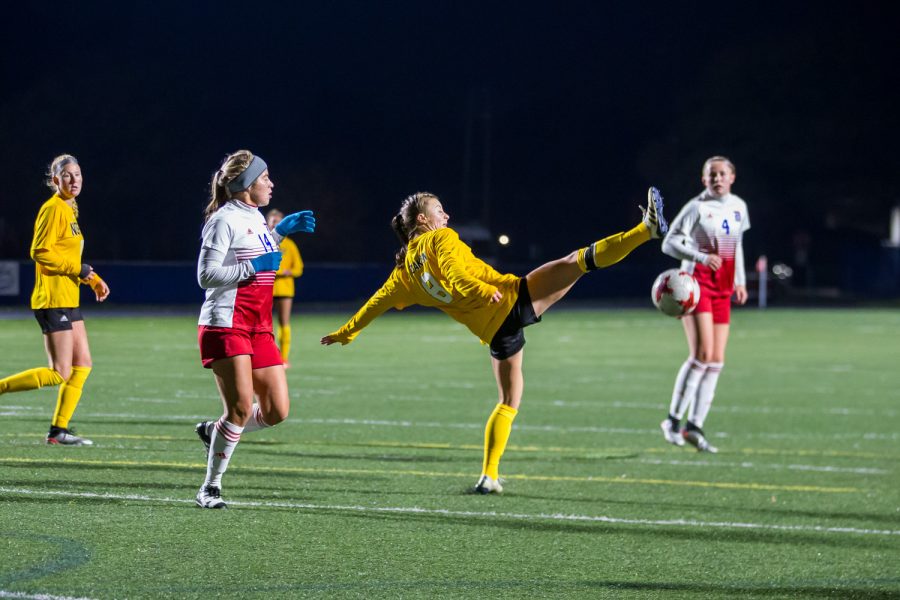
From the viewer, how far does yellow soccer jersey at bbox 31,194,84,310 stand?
9.25 meters

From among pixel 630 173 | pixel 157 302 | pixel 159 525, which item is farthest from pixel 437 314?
pixel 630 173

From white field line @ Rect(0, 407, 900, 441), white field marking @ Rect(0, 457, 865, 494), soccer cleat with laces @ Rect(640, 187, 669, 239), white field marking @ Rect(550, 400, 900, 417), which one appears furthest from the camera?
white field marking @ Rect(550, 400, 900, 417)

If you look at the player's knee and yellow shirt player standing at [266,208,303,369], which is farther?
yellow shirt player standing at [266,208,303,369]

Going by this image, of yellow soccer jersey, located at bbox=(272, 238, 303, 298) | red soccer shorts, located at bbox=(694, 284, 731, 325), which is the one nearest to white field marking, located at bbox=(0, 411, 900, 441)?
red soccer shorts, located at bbox=(694, 284, 731, 325)

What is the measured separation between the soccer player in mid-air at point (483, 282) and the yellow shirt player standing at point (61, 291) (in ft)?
7.36

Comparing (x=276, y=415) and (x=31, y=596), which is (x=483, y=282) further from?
(x=31, y=596)

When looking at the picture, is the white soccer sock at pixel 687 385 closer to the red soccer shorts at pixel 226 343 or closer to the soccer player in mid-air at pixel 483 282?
the soccer player in mid-air at pixel 483 282

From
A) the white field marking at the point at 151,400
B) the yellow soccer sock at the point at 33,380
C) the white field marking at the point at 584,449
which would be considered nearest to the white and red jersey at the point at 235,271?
the yellow soccer sock at the point at 33,380

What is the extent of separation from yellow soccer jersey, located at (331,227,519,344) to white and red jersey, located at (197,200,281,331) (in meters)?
0.98

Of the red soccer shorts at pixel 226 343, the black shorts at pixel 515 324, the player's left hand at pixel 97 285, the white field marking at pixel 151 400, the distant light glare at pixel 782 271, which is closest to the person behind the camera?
the red soccer shorts at pixel 226 343

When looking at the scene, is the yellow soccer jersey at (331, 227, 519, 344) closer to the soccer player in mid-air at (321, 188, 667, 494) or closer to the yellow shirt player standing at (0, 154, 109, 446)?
the soccer player in mid-air at (321, 188, 667, 494)

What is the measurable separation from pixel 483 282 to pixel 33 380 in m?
3.66

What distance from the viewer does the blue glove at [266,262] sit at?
7.06 m

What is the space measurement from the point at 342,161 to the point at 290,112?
475 cm
